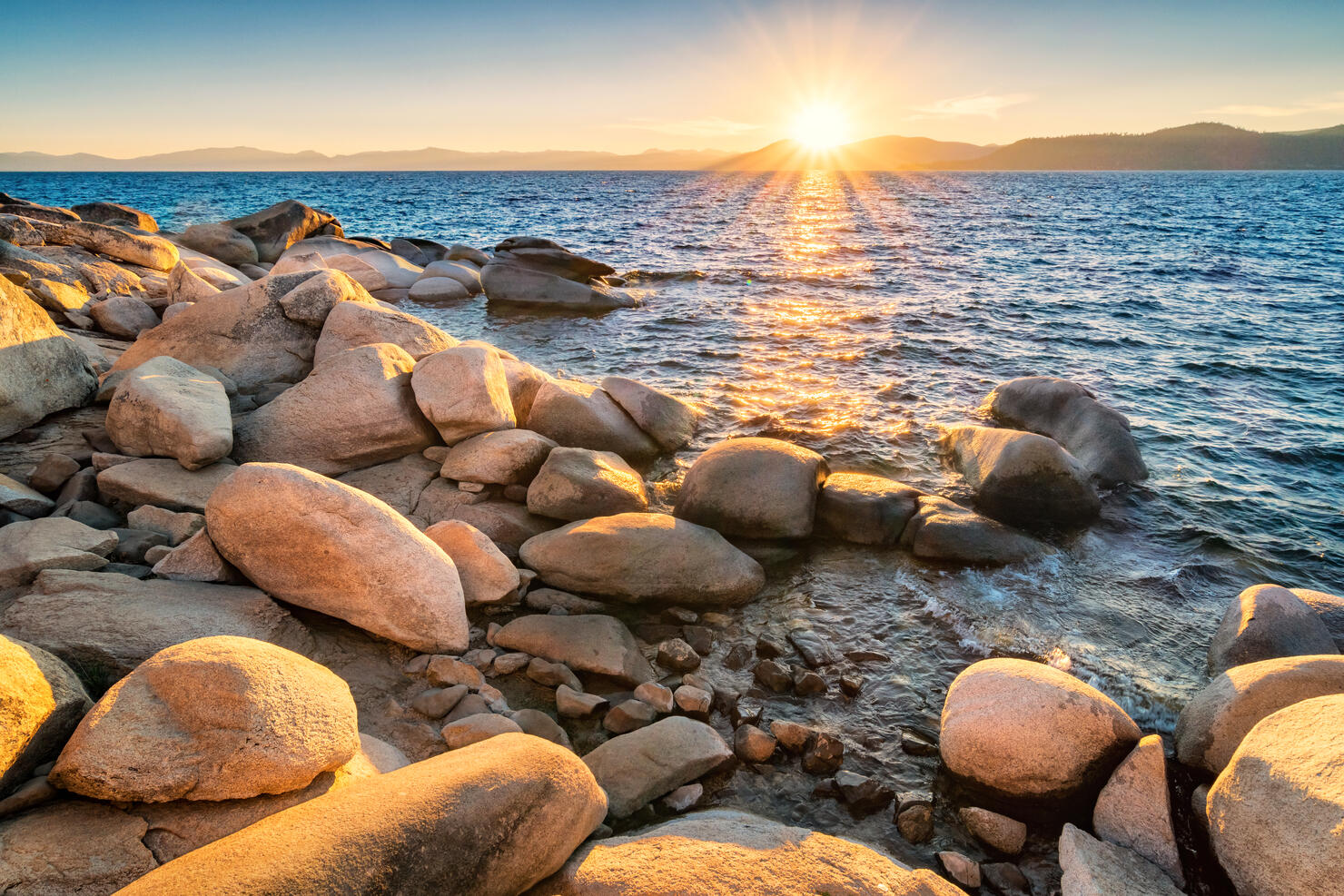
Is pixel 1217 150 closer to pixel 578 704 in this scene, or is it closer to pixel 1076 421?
pixel 1076 421

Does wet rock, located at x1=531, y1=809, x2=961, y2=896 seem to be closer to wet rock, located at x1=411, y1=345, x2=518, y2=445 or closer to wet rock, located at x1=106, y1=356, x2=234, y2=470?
wet rock, located at x1=411, y1=345, x2=518, y2=445

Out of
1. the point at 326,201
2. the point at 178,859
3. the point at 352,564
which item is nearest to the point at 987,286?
the point at 352,564

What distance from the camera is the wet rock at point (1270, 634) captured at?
458 cm

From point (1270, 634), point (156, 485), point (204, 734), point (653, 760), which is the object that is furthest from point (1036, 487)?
point (156, 485)

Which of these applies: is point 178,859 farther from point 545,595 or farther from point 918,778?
point 918,778

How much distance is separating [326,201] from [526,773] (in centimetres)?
5873

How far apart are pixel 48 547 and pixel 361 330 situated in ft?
11.8

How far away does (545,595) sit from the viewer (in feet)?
16.6

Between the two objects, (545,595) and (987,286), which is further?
(987,286)

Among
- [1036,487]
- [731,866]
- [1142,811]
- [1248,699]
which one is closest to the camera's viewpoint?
[731,866]

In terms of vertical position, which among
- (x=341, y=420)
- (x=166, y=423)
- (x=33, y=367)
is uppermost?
(x=33, y=367)

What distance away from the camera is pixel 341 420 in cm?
600

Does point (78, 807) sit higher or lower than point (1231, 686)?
higher

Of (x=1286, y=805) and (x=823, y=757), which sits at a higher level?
(x=1286, y=805)
